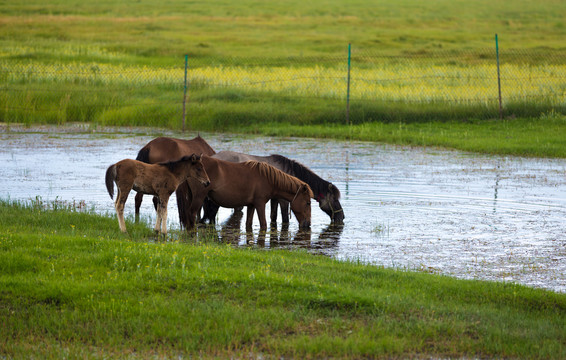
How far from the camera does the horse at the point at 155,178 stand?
10.3 metres

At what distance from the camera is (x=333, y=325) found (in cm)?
654

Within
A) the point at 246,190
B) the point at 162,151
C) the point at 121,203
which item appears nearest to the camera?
the point at 121,203

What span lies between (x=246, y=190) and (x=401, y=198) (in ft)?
12.4

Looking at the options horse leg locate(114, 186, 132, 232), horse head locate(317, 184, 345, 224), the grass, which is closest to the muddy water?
horse head locate(317, 184, 345, 224)

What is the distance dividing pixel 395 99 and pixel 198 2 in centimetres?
7065

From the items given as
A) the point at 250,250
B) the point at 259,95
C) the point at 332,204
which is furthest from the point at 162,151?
the point at 259,95

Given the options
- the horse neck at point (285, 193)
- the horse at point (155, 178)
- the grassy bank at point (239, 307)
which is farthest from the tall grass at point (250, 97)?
the grassy bank at point (239, 307)

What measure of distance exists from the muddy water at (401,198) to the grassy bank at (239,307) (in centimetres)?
143

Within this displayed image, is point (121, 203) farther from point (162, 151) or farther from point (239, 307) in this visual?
point (239, 307)

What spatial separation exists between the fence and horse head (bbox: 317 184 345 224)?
11.7 metres

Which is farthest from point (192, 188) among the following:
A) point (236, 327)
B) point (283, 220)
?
point (236, 327)

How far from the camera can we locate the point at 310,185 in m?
12.6

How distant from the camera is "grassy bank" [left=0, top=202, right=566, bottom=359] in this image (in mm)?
6035

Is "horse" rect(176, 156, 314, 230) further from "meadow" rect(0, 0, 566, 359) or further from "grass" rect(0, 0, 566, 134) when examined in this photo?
"grass" rect(0, 0, 566, 134)
